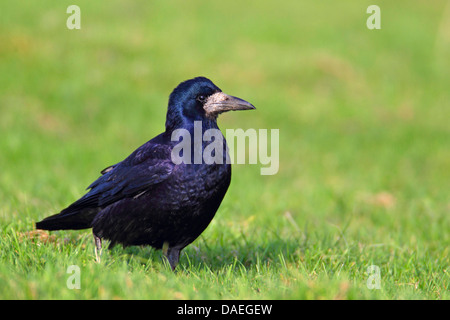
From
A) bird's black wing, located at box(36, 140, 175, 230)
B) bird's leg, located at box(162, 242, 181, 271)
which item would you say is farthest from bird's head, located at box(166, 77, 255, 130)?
bird's leg, located at box(162, 242, 181, 271)

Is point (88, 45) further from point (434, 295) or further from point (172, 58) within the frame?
point (434, 295)

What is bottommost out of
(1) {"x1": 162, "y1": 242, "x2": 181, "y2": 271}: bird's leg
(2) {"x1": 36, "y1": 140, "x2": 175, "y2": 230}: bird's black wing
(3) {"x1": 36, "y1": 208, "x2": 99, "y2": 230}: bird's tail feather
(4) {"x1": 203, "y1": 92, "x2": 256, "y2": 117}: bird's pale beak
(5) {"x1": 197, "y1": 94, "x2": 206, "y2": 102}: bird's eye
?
(1) {"x1": 162, "y1": 242, "x2": 181, "y2": 271}: bird's leg

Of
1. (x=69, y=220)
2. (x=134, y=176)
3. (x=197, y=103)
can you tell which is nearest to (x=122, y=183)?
(x=134, y=176)

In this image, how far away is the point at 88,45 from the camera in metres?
15.6

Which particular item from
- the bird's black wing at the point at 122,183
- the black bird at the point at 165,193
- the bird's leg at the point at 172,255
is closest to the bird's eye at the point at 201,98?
the black bird at the point at 165,193

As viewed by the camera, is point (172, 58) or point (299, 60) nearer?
point (172, 58)

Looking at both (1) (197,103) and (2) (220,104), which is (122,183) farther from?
(2) (220,104)

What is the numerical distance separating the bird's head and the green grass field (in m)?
1.17

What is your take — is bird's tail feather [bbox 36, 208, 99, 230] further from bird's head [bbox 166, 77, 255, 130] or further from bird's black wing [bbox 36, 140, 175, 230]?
bird's head [bbox 166, 77, 255, 130]

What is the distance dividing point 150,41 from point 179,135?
12613mm

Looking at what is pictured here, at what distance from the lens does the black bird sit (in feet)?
14.0

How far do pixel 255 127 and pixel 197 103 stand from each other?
857cm

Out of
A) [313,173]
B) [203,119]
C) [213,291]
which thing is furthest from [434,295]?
[313,173]

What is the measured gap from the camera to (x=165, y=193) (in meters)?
4.29
